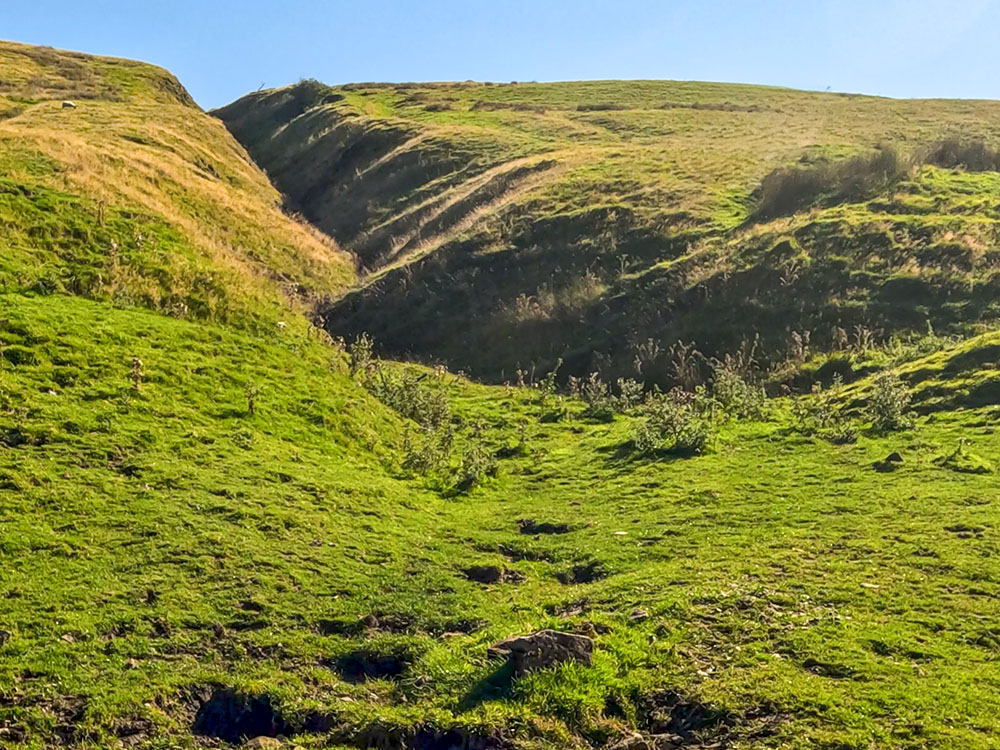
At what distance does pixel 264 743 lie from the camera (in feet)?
31.9

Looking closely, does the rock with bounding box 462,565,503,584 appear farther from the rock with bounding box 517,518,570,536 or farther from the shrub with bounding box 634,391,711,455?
the shrub with bounding box 634,391,711,455

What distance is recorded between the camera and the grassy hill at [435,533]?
10.0 m

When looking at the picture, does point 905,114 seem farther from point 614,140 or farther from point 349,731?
point 349,731

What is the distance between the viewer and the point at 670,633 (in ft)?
37.8

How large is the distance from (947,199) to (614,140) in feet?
102

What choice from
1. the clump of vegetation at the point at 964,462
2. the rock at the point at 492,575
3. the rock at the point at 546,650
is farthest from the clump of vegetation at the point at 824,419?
the rock at the point at 546,650

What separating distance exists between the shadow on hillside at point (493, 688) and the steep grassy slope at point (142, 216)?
1782 cm

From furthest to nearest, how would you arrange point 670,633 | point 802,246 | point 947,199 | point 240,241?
point 240,241 → point 947,199 → point 802,246 → point 670,633

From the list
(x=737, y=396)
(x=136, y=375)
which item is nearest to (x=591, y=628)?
(x=136, y=375)

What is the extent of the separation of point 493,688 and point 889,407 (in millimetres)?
15120

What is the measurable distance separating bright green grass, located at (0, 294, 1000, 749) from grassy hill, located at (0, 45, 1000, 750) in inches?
2.2

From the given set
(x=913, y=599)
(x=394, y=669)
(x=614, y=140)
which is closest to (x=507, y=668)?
(x=394, y=669)

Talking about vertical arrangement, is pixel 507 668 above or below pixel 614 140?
below

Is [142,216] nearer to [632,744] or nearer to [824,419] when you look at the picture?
[824,419]
